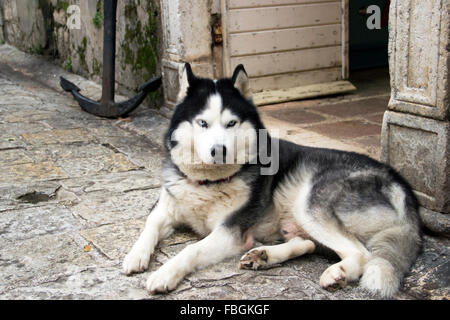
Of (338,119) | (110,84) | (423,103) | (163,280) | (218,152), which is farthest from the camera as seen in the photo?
(110,84)

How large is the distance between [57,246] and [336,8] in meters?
4.64

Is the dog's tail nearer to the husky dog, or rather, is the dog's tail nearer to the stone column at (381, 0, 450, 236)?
the husky dog

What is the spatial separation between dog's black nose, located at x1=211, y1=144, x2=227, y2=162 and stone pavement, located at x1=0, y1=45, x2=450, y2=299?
0.58 metres

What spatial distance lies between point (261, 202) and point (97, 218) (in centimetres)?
113

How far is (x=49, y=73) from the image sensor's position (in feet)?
28.7

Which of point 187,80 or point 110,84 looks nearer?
point 187,80

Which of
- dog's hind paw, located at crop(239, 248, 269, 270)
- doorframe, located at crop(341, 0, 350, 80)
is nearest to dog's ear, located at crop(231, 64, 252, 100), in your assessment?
dog's hind paw, located at crop(239, 248, 269, 270)

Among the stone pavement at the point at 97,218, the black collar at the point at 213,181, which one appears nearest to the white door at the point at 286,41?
the stone pavement at the point at 97,218

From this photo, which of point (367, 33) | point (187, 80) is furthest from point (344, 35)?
point (187, 80)

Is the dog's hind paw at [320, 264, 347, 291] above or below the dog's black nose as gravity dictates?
below

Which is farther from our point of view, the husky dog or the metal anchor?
the metal anchor

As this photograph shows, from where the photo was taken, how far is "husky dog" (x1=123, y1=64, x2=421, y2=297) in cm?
269

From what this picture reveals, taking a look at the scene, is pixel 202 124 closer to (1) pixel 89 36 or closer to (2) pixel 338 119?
(2) pixel 338 119

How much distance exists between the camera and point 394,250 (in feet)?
8.71
